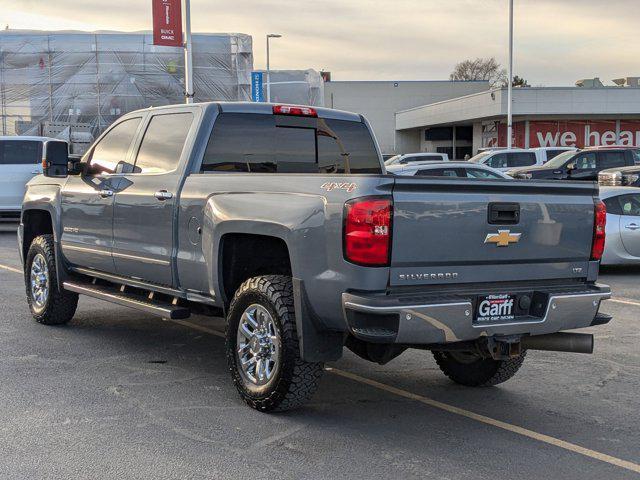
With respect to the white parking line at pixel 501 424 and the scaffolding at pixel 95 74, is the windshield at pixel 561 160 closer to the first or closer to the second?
the scaffolding at pixel 95 74

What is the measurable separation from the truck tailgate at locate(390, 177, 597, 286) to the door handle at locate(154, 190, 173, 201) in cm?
223

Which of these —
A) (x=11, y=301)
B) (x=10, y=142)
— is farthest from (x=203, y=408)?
(x=10, y=142)

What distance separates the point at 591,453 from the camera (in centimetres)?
480

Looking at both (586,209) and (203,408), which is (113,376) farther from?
(586,209)

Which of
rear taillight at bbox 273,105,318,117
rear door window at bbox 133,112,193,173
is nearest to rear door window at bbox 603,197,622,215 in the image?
rear taillight at bbox 273,105,318,117

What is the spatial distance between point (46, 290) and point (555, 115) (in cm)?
4240

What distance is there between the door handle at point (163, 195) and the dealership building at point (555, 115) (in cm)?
4069

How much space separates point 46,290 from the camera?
27.2 ft

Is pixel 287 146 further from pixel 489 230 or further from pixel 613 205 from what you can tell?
pixel 613 205

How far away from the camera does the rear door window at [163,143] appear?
6.60 metres

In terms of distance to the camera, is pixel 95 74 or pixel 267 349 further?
pixel 95 74

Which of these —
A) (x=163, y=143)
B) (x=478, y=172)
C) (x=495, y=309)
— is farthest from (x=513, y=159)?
(x=495, y=309)

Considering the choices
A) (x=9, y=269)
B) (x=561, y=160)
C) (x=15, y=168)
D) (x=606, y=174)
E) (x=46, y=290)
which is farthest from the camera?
(x=561, y=160)

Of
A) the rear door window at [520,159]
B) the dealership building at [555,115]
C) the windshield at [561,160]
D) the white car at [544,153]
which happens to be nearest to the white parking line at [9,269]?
the windshield at [561,160]
